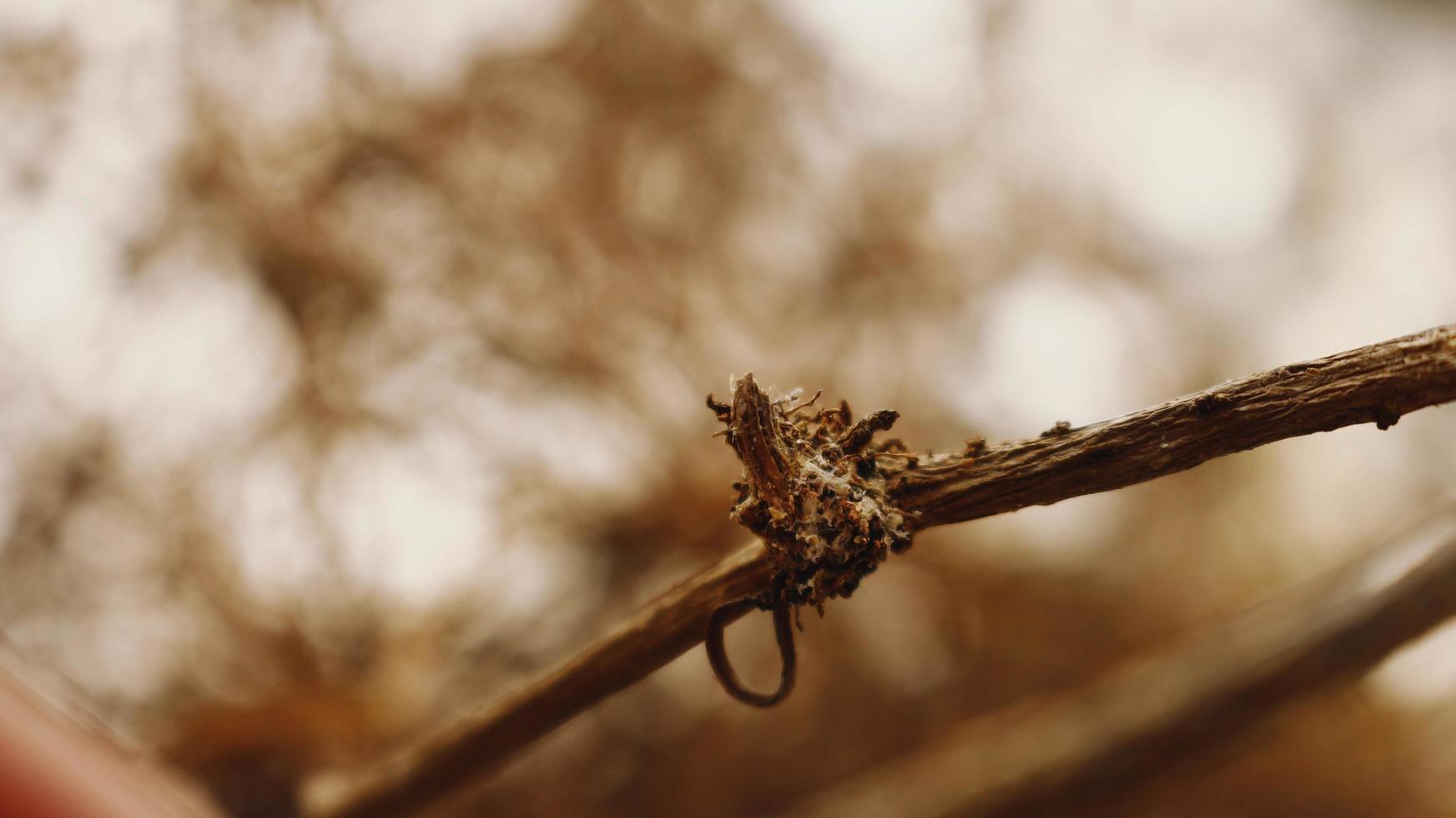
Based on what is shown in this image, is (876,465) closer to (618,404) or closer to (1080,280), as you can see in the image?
(618,404)

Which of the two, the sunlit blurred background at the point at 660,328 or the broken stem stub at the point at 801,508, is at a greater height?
the sunlit blurred background at the point at 660,328

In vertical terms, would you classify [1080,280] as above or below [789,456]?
above

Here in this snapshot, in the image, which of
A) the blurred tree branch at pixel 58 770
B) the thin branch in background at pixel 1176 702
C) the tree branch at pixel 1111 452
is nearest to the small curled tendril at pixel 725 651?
the tree branch at pixel 1111 452

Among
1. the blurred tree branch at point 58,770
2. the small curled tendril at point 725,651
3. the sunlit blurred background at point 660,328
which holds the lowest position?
the small curled tendril at point 725,651

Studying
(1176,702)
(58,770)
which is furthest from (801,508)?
(1176,702)

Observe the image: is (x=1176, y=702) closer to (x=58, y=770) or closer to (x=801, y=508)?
(x=801, y=508)

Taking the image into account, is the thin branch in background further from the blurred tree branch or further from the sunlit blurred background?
the blurred tree branch

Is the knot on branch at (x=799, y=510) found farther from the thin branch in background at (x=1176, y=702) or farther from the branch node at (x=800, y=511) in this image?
the thin branch in background at (x=1176, y=702)

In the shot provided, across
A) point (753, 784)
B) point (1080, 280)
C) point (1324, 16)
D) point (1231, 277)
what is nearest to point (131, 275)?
point (753, 784)
